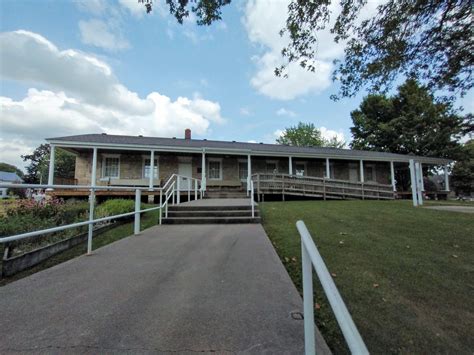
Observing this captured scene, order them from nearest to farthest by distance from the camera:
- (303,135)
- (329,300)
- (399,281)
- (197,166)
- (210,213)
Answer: (329,300), (399,281), (210,213), (197,166), (303,135)

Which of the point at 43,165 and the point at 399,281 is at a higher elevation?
the point at 43,165

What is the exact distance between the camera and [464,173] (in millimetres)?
28484

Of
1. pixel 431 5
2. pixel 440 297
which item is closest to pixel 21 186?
pixel 440 297

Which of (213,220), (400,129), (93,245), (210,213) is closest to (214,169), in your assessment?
(210,213)

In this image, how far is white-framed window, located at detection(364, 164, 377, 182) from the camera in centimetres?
1823

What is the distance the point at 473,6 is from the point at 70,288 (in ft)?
25.8

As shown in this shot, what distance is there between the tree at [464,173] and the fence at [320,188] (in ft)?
69.5

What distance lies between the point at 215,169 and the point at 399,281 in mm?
13871

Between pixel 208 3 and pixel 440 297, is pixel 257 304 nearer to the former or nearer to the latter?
pixel 440 297

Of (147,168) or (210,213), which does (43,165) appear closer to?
(147,168)

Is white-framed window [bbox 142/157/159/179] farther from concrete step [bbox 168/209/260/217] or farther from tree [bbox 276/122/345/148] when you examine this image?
tree [bbox 276/122/345/148]

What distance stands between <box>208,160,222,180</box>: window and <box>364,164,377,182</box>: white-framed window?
11.5m

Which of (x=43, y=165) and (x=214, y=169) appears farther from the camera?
(x=43, y=165)

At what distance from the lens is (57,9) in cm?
664
